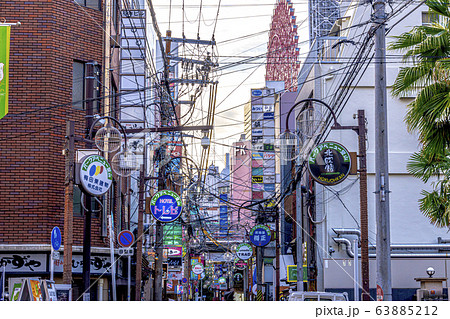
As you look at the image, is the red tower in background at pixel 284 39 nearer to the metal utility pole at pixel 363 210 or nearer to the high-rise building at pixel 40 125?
the high-rise building at pixel 40 125

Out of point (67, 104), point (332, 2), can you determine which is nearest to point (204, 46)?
point (67, 104)

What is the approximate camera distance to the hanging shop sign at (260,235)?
42.3 meters

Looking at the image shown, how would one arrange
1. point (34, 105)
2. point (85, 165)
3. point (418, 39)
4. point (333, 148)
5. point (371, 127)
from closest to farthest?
1. point (418, 39)
2. point (85, 165)
3. point (333, 148)
4. point (34, 105)
5. point (371, 127)

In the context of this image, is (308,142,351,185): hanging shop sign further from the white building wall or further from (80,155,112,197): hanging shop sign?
the white building wall

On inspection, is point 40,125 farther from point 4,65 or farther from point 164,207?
point 4,65

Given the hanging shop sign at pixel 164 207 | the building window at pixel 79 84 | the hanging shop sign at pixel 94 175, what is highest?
the building window at pixel 79 84

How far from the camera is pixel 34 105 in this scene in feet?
86.0

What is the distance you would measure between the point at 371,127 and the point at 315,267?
328 inches

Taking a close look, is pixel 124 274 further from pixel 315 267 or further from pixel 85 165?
pixel 85 165

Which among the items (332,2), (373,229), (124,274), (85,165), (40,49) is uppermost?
(332,2)

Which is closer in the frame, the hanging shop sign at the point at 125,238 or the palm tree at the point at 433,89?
the palm tree at the point at 433,89

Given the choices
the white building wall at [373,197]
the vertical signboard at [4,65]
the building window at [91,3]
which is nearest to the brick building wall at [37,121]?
the building window at [91,3]

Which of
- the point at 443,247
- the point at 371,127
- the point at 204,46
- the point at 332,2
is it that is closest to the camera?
the point at 204,46

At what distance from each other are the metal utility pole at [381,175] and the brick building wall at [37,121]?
514 inches
